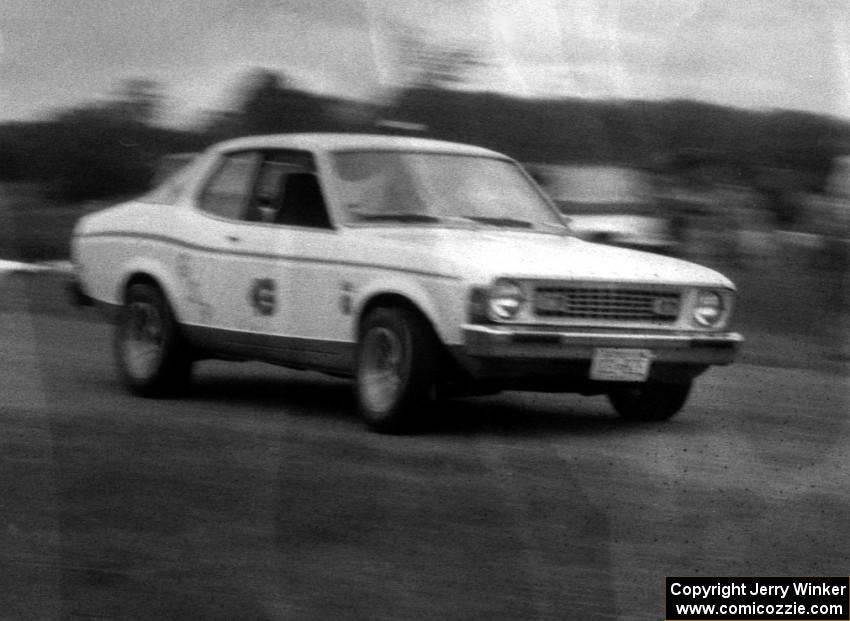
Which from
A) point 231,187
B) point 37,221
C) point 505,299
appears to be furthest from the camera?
point 37,221

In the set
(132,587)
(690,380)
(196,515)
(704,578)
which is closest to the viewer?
(132,587)

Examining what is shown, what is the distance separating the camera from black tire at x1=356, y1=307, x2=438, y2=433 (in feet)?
21.7

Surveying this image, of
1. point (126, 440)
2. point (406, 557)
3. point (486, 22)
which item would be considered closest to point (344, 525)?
point (406, 557)

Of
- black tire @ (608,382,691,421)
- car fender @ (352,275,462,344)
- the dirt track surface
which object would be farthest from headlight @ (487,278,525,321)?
black tire @ (608,382,691,421)

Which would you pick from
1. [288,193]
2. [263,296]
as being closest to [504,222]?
[288,193]

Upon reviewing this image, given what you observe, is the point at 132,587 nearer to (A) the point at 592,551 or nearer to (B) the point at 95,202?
(A) the point at 592,551

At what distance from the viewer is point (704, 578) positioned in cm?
428

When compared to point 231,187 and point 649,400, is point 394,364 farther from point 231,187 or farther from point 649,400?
point 231,187

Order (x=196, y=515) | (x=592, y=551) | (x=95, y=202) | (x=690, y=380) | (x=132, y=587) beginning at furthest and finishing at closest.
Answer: (x=95, y=202) → (x=690, y=380) → (x=196, y=515) → (x=592, y=551) → (x=132, y=587)

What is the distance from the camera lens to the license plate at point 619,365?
6.72m

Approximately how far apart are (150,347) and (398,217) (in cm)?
165

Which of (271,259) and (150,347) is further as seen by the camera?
(150,347)

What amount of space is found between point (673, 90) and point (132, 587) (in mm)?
5711

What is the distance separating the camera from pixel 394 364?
679cm
